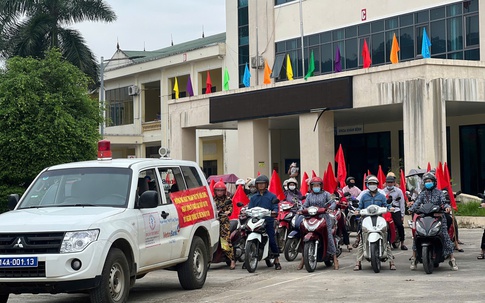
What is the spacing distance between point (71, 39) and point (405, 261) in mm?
32153

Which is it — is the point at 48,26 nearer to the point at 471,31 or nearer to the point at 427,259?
the point at 471,31

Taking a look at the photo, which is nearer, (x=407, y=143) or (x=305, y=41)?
(x=407, y=143)

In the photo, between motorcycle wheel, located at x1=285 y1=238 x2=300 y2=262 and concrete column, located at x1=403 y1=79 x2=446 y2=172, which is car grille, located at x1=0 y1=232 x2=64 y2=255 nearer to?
motorcycle wheel, located at x1=285 y1=238 x2=300 y2=262

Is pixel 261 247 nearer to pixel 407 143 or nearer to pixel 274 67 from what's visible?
pixel 407 143

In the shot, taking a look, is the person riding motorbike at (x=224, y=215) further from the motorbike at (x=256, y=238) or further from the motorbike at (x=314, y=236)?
the motorbike at (x=314, y=236)

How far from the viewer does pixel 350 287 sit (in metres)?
13.6

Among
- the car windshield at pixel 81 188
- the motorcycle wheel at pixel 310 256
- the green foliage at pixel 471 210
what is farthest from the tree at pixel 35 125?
the car windshield at pixel 81 188

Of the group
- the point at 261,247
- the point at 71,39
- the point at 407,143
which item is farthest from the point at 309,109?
the point at 261,247

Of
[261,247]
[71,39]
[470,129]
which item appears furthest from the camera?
[71,39]

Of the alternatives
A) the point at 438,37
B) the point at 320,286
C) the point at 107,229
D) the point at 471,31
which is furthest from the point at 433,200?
the point at 438,37

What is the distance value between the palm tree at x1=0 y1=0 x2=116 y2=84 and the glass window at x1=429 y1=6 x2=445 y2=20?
17122mm

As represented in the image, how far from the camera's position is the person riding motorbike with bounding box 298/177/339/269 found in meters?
16.3

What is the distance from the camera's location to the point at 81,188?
1249cm

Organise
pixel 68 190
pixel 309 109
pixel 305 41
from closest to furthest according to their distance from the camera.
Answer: pixel 68 190
pixel 309 109
pixel 305 41
